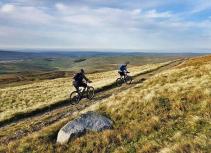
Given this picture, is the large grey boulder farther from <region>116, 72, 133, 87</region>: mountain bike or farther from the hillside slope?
<region>116, 72, 133, 87</region>: mountain bike

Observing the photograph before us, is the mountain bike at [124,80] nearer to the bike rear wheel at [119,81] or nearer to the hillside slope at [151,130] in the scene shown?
the bike rear wheel at [119,81]

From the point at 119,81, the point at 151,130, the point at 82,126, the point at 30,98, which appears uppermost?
the point at 151,130

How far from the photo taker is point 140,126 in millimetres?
14836

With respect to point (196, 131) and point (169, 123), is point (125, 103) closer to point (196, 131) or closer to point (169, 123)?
point (169, 123)

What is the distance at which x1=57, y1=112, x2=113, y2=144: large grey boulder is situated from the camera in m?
15.1

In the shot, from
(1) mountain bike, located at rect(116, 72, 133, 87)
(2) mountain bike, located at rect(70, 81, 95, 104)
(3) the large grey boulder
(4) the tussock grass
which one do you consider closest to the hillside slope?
(3) the large grey boulder

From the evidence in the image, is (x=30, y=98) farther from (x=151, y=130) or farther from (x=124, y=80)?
(x=151, y=130)

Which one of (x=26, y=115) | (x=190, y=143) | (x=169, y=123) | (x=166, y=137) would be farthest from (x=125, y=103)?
(x=26, y=115)

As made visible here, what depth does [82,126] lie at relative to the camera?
15.7 m

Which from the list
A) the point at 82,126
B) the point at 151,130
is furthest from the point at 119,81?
the point at 151,130

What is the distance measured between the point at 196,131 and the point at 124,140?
2947 millimetres

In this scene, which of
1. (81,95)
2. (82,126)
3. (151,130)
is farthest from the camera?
(81,95)

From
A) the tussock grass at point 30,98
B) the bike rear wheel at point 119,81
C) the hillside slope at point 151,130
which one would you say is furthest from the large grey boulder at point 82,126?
the bike rear wheel at point 119,81

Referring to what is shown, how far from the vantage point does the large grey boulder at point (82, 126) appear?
594 inches
